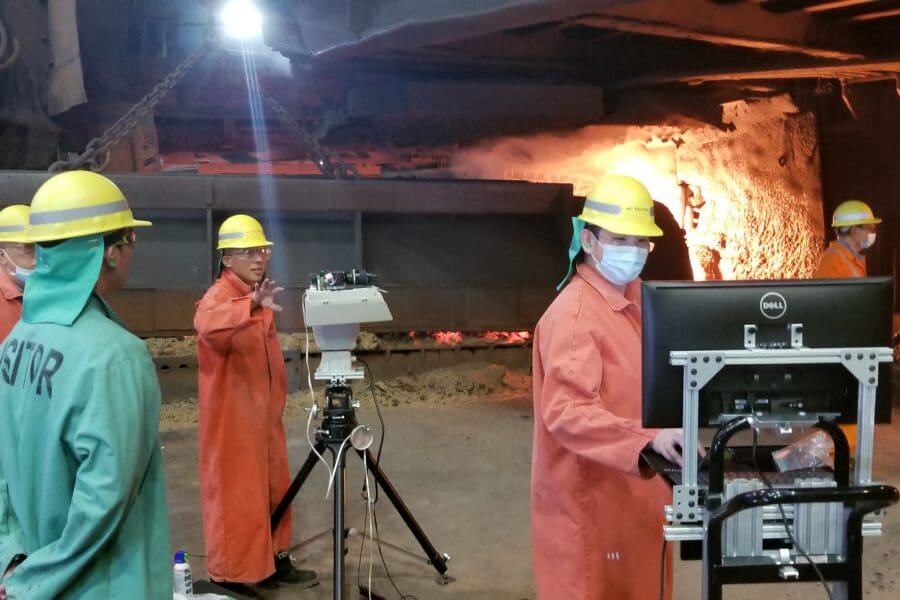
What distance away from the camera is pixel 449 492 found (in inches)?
213

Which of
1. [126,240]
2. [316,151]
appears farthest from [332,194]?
[126,240]

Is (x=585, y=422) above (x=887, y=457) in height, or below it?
above

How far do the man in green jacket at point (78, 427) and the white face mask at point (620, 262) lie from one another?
1.42 metres

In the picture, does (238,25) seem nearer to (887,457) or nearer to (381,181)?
(381,181)

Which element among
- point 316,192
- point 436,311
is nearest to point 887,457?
point 436,311

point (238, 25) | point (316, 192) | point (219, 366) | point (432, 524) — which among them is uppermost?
point (238, 25)

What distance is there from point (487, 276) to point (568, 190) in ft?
3.85

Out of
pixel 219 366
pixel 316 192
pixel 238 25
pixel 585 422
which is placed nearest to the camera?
pixel 585 422

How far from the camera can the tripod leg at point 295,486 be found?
3.67 metres

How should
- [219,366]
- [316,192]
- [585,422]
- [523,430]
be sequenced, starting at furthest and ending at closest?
[316,192], [523,430], [219,366], [585,422]

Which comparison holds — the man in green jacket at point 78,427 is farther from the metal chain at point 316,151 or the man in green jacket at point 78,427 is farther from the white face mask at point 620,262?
the metal chain at point 316,151

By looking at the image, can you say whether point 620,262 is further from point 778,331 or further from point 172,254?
point 172,254

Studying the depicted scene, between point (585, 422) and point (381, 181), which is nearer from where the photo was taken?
point (585, 422)

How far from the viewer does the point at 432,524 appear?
488 centimetres
